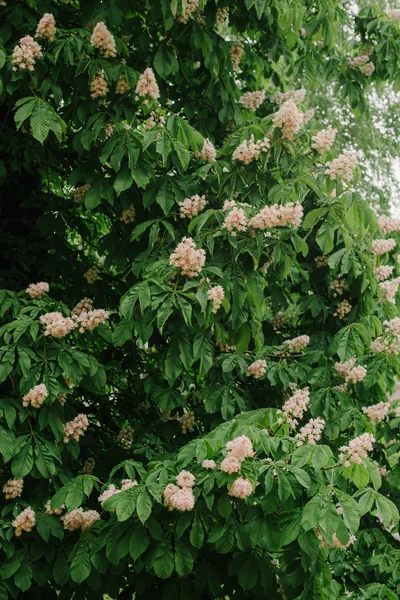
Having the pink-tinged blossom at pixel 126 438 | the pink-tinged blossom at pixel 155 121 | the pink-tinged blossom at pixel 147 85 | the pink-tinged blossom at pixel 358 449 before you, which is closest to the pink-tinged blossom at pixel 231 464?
the pink-tinged blossom at pixel 358 449

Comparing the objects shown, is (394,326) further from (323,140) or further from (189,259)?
(189,259)

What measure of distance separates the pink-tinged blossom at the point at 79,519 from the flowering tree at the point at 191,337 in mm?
11

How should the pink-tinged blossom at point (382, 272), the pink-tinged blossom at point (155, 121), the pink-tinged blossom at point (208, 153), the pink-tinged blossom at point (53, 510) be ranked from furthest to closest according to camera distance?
the pink-tinged blossom at point (382, 272) → the pink-tinged blossom at point (208, 153) → the pink-tinged blossom at point (155, 121) → the pink-tinged blossom at point (53, 510)

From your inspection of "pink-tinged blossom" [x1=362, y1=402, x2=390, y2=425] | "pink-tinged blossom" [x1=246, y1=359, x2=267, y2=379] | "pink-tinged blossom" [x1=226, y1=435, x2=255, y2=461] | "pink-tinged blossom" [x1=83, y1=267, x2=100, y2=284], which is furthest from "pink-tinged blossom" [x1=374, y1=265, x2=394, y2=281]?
"pink-tinged blossom" [x1=226, y1=435, x2=255, y2=461]

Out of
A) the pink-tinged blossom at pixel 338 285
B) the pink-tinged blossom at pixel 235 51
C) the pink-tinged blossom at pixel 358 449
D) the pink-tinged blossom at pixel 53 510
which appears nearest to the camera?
the pink-tinged blossom at pixel 358 449

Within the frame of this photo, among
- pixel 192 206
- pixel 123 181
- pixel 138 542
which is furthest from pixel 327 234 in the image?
pixel 138 542

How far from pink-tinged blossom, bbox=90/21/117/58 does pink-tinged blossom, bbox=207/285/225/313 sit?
4.72 feet

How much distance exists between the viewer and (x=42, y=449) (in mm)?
3766

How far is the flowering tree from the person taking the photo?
3268mm

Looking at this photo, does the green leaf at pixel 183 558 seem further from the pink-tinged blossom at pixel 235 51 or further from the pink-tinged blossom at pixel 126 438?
the pink-tinged blossom at pixel 235 51

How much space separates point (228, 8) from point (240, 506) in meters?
3.04

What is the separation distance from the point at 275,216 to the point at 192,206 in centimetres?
60

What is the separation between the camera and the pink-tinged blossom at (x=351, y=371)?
173 inches

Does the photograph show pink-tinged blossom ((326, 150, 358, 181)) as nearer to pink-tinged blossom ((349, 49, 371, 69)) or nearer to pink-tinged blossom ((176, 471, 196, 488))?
pink-tinged blossom ((176, 471, 196, 488))
